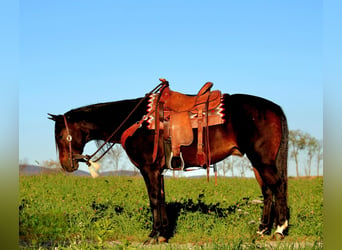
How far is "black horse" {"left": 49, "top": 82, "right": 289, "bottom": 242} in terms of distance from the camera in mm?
7012

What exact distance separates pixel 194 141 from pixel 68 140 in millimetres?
2405

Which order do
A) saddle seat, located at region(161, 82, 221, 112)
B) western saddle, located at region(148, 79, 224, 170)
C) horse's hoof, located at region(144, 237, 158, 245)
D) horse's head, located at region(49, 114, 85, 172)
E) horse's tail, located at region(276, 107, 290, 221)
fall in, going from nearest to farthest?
horse's hoof, located at region(144, 237, 158, 245), horse's tail, located at region(276, 107, 290, 221), western saddle, located at region(148, 79, 224, 170), saddle seat, located at region(161, 82, 221, 112), horse's head, located at region(49, 114, 85, 172)

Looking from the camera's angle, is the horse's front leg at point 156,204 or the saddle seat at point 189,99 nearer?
the horse's front leg at point 156,204

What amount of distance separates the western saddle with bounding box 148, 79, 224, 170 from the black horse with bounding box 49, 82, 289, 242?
103mm

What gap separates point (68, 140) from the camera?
758 cm

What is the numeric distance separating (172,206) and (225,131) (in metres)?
2.37

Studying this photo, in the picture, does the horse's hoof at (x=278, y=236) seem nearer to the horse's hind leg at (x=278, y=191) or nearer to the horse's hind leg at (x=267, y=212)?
the horse's hind leg at (x=278, y=191)

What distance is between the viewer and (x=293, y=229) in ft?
25.4

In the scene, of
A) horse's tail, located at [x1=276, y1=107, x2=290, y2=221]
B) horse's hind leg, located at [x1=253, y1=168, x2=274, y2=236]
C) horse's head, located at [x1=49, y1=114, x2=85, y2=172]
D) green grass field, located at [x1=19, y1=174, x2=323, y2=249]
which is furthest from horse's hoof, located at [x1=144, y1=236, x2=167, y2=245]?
horse's tail, located at [x1=276, y1=107, x2=290, y2=221]

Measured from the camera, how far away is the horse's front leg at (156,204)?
6855mm

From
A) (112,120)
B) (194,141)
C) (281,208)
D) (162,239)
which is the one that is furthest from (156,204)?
(281,208)

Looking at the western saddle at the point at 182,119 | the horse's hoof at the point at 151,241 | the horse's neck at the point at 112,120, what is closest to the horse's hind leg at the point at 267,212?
the western saddle at the point at 182,119

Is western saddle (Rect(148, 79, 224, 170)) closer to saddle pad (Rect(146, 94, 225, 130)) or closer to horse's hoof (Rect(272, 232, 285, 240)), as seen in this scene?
saddle pad (Rect(146, 94, 225, 130))
